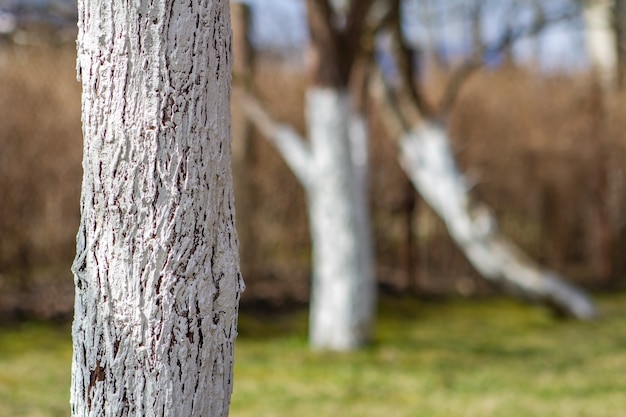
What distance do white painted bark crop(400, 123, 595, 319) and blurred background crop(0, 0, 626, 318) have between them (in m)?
0.26

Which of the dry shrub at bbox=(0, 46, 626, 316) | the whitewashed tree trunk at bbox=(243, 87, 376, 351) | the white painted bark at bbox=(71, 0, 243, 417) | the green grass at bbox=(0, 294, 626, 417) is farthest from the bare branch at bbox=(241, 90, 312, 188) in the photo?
the white painted bark at bbox=(71, 0, 243, 417)

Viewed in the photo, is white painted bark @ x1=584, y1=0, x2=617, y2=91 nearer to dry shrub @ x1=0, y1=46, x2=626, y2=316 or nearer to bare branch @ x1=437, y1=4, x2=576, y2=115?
dry shrub @ x1=0, y1=46, x2=626, y2=316

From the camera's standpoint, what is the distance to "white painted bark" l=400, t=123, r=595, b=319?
7.71m

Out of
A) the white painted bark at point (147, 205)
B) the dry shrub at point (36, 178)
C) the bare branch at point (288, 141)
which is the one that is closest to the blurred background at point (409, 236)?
the dry shrub at point (36, 178)

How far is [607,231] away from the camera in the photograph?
9594 mm

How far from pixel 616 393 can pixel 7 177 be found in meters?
5.27

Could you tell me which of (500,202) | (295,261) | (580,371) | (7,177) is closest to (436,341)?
(580,371)

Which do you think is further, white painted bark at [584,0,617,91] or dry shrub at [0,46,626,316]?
white painted bark at [584,0,617,91]

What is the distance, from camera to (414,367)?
6234 mm

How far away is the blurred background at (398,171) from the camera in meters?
7.63

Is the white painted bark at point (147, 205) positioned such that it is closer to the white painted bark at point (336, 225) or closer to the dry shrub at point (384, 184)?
the white painted bark at point (336, 225)

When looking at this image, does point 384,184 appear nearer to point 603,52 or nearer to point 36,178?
point 36,178

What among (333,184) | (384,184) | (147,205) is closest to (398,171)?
(384,184)

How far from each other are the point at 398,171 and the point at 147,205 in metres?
6.64
